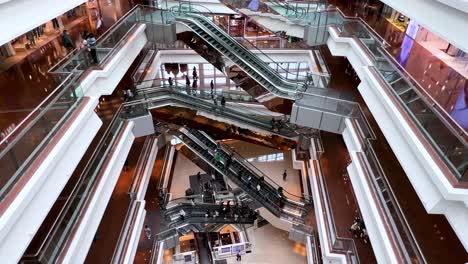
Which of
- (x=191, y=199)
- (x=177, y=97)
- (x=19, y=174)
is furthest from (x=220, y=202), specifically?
(x=19, y=174)

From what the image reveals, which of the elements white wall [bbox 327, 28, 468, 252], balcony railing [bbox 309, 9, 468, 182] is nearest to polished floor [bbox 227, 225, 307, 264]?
white wall [bbox 327, 28, 468, 252]

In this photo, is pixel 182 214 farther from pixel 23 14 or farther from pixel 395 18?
pixel 395 18

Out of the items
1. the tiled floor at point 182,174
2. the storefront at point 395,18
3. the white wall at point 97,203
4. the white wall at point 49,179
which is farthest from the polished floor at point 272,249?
the storefront at point 395,18

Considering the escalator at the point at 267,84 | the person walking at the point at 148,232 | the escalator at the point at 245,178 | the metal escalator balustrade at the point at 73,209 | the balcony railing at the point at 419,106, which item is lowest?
the person walking at the point at 148,232

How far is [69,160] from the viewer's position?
A: 661 cm

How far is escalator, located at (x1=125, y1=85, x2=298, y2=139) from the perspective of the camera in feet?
42.7

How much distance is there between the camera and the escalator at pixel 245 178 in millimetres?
14789

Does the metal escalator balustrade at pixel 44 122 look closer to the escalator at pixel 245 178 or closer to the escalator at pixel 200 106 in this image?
the escalator at pixel 200 106

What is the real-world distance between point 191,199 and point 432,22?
12669 millimetres

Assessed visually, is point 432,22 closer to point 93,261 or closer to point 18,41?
point 93,261

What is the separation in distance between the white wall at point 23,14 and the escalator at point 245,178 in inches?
384

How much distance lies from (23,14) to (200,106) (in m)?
9.50

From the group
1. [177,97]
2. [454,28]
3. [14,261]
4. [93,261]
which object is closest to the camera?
[14,261]

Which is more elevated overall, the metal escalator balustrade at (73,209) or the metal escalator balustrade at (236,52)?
the metal escalator balustrade at (236,52)
